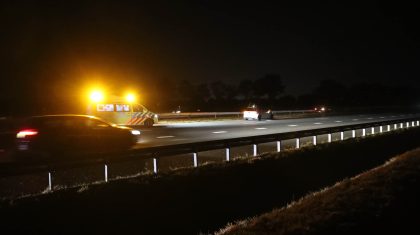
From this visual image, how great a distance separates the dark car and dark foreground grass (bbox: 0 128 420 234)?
83.3 inches

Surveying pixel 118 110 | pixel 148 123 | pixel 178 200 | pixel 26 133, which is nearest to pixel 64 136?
pixel 26 133

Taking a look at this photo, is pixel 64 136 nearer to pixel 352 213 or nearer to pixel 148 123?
pixel 352 213

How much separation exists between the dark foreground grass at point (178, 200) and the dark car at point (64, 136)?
2.12 meters

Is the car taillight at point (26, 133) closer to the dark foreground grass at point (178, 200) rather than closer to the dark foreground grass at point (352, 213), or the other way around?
the dark foreground grass at point (178, 200)

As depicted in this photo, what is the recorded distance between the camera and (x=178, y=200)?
9.58m

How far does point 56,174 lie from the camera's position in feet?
37.1

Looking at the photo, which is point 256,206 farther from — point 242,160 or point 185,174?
point 242,160

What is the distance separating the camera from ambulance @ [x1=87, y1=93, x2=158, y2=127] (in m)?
27.3

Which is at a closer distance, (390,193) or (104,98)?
(390,193)

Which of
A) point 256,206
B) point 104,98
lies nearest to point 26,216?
point 256,206

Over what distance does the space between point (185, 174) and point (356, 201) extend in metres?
4.30

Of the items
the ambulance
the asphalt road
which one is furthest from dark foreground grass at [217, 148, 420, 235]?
the ambulance

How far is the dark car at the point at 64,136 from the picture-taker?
461 inches

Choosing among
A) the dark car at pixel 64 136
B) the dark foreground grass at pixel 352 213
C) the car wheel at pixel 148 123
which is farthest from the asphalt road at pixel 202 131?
the dark foreground grass at pixel 352 213
